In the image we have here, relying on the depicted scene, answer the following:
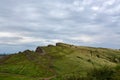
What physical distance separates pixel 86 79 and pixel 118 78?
2142 cm

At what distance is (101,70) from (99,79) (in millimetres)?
5008

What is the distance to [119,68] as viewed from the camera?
138 meters

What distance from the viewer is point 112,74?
5177 inches

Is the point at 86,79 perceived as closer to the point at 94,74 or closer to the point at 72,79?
the point at 94,74

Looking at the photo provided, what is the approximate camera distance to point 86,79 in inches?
5635

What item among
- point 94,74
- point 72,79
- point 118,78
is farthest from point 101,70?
point 72,79

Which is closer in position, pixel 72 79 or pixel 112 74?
pixel 112 74

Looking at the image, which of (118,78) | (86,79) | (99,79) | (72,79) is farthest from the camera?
(72,79)

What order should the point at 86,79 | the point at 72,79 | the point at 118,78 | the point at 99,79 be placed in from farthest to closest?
the point at 72,79 → the point at 86,79 → the point at 99,79 → the point at 118,78

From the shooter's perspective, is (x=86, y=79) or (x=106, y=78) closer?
(x=106, y=78)

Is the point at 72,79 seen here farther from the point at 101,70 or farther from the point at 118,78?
the point at 118,78

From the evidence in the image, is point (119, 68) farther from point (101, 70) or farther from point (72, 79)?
point (72, 79)

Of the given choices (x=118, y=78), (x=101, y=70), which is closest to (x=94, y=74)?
(x=101, y=70)

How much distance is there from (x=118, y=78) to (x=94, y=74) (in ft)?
51.6
